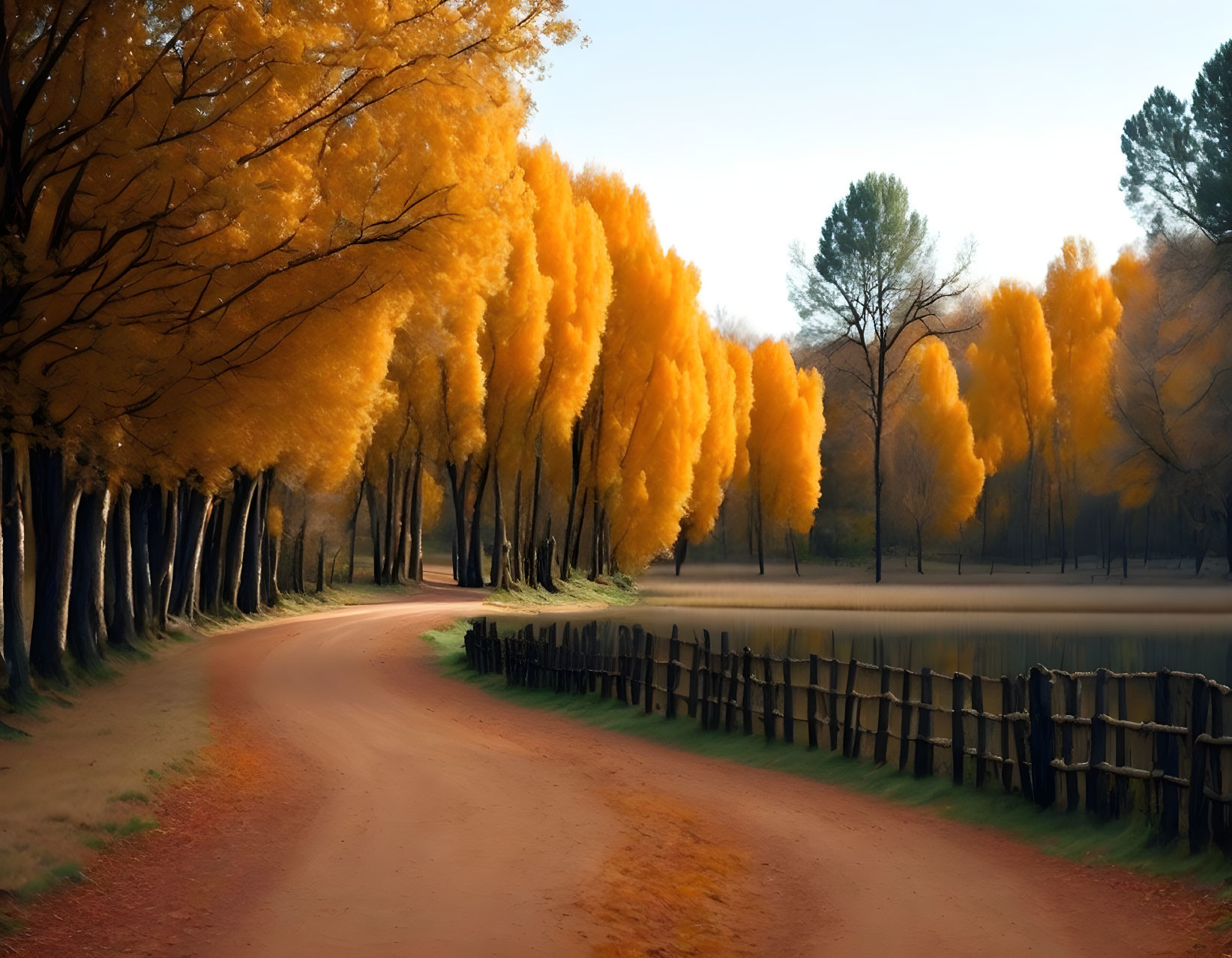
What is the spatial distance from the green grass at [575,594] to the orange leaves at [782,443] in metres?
14.3

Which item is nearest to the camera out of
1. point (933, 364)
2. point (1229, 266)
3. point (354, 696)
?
point (354, 696)

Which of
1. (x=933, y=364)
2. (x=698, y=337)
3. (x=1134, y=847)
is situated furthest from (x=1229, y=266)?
(x=1134, y=847)

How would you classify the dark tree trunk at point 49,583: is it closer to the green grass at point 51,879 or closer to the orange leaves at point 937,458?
the green grass at point 51,879

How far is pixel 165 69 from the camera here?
10.8 metres

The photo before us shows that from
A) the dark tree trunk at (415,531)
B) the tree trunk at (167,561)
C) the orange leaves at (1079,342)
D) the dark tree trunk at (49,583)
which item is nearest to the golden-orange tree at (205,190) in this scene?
the dark tree trunk at (49,583)

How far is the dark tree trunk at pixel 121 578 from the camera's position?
60.9ft

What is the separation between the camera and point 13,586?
12.9m

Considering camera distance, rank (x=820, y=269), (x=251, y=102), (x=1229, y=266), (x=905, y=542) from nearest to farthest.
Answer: (x=251, y=102) < (x=1229, y=266) < (x=820, y=269) < (x=905, y=542)

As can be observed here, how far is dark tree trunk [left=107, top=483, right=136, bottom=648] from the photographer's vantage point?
18.6 metres

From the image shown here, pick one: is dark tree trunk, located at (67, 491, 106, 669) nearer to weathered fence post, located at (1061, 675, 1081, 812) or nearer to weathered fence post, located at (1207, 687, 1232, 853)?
weathered fence post, located at (1061, 675, 1081, 812)

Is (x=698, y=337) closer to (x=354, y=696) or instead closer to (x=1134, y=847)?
(x=354, y=696)

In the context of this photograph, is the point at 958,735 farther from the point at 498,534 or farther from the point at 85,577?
the point at 498,534

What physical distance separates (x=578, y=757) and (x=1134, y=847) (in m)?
5.33

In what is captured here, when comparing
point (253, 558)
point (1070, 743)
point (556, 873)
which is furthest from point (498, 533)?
point (556, 873)
